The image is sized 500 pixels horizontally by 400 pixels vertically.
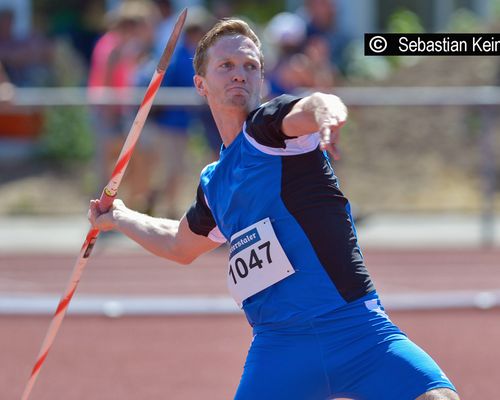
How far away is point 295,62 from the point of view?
41.7 feet

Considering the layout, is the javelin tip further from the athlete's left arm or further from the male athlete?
the athlete's left arm

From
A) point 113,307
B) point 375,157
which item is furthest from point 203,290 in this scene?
point 375,157

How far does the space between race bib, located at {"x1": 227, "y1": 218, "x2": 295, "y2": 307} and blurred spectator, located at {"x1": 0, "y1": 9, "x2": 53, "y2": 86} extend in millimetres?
15750

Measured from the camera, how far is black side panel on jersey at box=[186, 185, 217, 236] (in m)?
4.83

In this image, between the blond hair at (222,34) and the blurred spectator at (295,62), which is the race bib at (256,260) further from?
the blurred spectator at (295,62)

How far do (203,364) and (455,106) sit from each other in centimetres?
645

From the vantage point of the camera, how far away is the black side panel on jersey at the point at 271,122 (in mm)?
4180

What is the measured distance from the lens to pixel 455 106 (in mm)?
13406

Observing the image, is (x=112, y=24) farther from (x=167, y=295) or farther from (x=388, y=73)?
(x=388, y=73)

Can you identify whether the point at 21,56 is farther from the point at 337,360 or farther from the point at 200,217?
the point at 337,360

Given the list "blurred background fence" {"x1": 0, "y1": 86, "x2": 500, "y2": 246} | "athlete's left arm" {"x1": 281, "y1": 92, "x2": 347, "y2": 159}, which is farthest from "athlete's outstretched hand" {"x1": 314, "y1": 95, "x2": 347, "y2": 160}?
"blurred background fence" {"x1": 0, "y1": 86, "x2": 500, "y2": 246}
